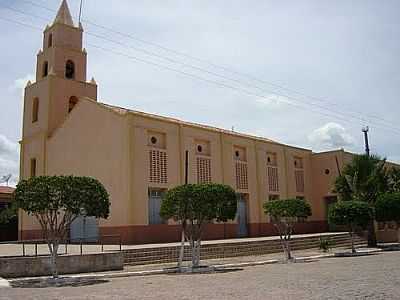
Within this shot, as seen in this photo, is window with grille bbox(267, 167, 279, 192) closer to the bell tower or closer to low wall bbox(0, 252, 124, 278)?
the bell tower

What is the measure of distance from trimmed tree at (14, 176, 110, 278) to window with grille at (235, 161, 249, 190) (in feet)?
62.0

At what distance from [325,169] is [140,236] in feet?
64.3

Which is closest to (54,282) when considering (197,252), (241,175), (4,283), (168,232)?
(4,283)

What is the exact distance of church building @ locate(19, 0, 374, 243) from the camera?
2808 cm

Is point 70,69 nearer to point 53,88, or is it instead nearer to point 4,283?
point 53,88

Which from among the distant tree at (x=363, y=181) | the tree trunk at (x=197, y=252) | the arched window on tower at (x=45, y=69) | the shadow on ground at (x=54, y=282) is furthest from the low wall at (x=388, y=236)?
the arched window on tower at (x=45, y=69)

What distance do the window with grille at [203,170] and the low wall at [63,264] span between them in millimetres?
12866

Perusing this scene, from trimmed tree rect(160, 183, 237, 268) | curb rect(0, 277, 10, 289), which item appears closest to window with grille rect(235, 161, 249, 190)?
trimmed tree rect(160, 183, 237, 268)

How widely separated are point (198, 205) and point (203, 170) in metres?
13.0

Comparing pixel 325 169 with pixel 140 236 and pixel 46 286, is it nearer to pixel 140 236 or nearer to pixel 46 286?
pixel 140 236

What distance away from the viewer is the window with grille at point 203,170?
31.6 meters

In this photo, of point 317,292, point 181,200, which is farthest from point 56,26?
→ point 317,292

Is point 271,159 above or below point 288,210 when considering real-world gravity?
above

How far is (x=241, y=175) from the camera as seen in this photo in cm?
3472
